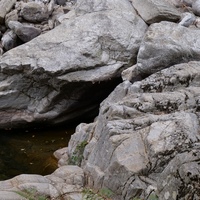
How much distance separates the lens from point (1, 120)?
42.1ft

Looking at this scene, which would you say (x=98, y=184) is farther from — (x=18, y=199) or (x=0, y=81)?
(x=0, y=81)

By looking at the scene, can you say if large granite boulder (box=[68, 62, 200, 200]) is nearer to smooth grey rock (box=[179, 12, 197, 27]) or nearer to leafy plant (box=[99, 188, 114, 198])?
leafy plant (box=[99, 188, 114, 198])

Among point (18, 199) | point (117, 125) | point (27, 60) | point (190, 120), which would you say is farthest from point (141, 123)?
point (27, 60)

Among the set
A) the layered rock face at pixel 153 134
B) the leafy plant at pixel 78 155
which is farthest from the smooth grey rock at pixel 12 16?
the leafy plant at pixel 78 155

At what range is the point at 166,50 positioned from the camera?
1073cm

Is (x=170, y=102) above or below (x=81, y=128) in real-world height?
above

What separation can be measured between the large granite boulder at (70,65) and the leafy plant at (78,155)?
3.33 metres

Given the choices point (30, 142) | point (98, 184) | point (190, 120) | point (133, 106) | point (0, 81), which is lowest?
point (30, 142)

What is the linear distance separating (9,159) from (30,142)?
113 cm

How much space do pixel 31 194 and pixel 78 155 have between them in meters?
2.28

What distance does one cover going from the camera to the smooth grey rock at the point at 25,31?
47.5ft

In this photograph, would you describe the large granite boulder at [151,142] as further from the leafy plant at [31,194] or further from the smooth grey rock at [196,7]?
the smooth grey rock at [196,7]

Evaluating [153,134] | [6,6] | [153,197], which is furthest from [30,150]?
[6,6]

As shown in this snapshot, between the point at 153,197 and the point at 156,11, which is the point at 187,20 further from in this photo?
the point at 153,197
